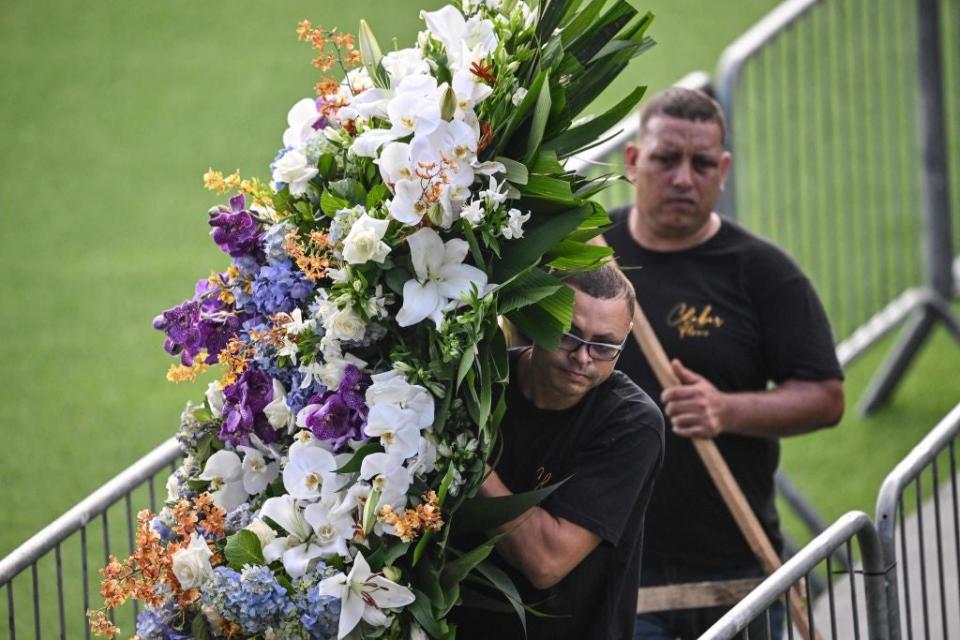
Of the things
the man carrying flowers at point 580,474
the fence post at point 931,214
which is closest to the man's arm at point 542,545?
the man carrying flowers at point 580,474

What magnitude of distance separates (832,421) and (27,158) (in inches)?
297

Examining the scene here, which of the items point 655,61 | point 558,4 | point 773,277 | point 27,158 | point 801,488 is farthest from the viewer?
point 655,61

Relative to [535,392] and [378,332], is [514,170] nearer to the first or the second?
[378,332]

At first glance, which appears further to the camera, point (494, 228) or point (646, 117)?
point (646, 117)

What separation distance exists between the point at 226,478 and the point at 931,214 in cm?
511

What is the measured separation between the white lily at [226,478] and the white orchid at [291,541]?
7.2 inches

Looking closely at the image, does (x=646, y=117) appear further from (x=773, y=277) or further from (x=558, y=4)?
(x=558, y=4)

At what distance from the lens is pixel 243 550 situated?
2.76m

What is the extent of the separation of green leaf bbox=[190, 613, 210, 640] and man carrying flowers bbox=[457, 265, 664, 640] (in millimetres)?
604

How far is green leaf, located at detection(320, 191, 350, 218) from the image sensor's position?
2.82 meters

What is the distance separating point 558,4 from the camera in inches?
119

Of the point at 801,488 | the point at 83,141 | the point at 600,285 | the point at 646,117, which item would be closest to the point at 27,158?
the point at 83,141

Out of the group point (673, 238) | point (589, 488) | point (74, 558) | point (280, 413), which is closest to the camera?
point (280, 413)

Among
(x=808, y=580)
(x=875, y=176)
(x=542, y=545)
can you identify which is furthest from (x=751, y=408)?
(x=875, y=176)
